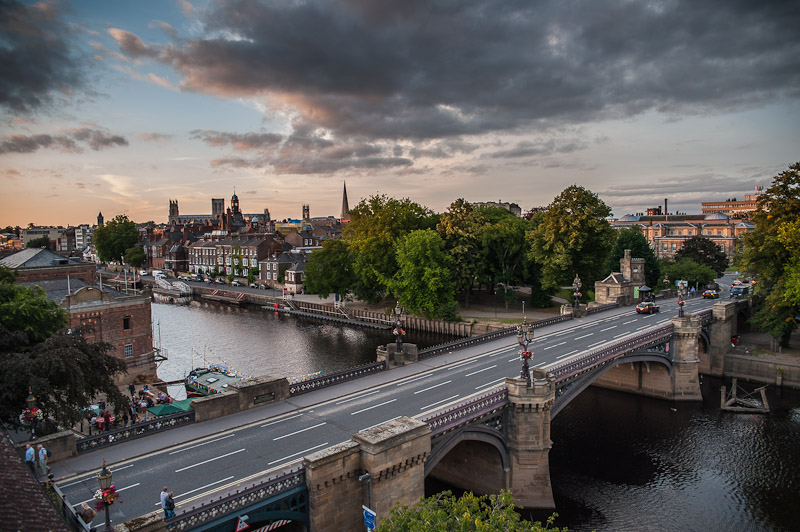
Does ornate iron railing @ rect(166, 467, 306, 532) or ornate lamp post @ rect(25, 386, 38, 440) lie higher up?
ornate lamp post @ rect(25, 386, 38, 440)

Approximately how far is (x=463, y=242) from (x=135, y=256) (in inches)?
4117

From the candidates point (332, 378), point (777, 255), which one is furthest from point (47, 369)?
point (777, 255)

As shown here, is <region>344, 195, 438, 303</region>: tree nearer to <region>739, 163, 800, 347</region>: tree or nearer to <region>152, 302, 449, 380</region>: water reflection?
<region>152, 302, 449, 380</region>: water reflection

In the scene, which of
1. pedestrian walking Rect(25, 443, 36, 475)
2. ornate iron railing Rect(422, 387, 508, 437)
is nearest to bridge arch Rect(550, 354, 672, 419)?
ornate iron railing Rect(422, 387, 508, 437)

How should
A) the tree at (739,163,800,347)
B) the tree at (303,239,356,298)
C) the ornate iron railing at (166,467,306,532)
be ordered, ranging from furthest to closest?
the tree at (303,239,356,298) → the tree at (739,163,800,347) → the ornate iron railing at (166,467,306,532)

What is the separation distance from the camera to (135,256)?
13538 centimetres

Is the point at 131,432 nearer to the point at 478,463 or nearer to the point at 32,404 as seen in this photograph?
the point at 32,404

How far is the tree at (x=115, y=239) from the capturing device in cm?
14188

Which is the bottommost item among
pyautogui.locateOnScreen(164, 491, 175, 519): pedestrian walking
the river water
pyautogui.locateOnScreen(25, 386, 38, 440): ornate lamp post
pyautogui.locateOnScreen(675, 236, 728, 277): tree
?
the river water

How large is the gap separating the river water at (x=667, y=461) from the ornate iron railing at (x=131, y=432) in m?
14.8

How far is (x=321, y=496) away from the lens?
60.3 ft

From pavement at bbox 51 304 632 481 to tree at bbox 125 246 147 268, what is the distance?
406 ft

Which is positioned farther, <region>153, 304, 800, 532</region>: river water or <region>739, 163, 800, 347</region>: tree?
<region>739, 163, 800, 347</region>: tree

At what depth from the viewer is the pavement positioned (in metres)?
19.6
